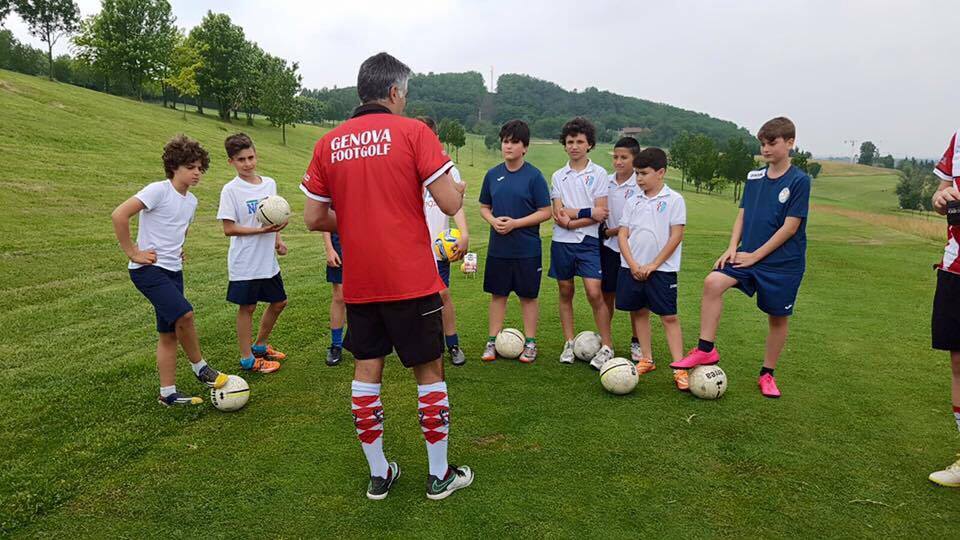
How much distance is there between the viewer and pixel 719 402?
5.00 metres

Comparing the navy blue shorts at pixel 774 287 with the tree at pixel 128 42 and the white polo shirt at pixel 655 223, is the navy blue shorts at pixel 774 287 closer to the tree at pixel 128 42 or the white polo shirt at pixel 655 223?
the white polo shirt at pixel 655 223

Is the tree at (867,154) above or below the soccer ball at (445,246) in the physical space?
above

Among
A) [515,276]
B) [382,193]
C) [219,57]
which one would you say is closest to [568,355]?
[515,276]

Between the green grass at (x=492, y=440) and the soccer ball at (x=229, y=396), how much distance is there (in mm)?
95

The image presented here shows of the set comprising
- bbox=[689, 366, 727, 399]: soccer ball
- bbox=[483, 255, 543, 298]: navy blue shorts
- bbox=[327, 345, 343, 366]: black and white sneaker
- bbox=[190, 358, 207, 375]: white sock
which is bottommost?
bbox=[327, 345, 343, 366]: black and white sneaker

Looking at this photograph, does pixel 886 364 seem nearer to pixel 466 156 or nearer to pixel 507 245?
pixel 507 245

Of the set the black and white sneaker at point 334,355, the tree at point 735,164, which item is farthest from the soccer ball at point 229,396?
the tree at point 735,164

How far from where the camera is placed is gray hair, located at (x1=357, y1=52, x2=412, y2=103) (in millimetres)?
3383

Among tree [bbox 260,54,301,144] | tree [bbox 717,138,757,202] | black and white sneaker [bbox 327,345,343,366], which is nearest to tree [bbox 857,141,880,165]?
tree [bbox 717,138,757,202]

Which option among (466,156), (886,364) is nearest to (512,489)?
(886,364)

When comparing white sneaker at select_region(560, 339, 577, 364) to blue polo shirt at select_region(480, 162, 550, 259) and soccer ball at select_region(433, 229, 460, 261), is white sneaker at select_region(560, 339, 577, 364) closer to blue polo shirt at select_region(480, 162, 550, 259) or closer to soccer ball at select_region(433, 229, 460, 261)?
blue polo shirt at select_region(480, 162, 550, 259)

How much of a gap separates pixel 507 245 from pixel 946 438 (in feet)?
13.3

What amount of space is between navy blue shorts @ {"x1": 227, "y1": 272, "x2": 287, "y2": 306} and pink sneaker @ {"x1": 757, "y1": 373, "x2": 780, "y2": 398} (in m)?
4.85

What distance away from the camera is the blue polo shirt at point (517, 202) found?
5809 millimetres
